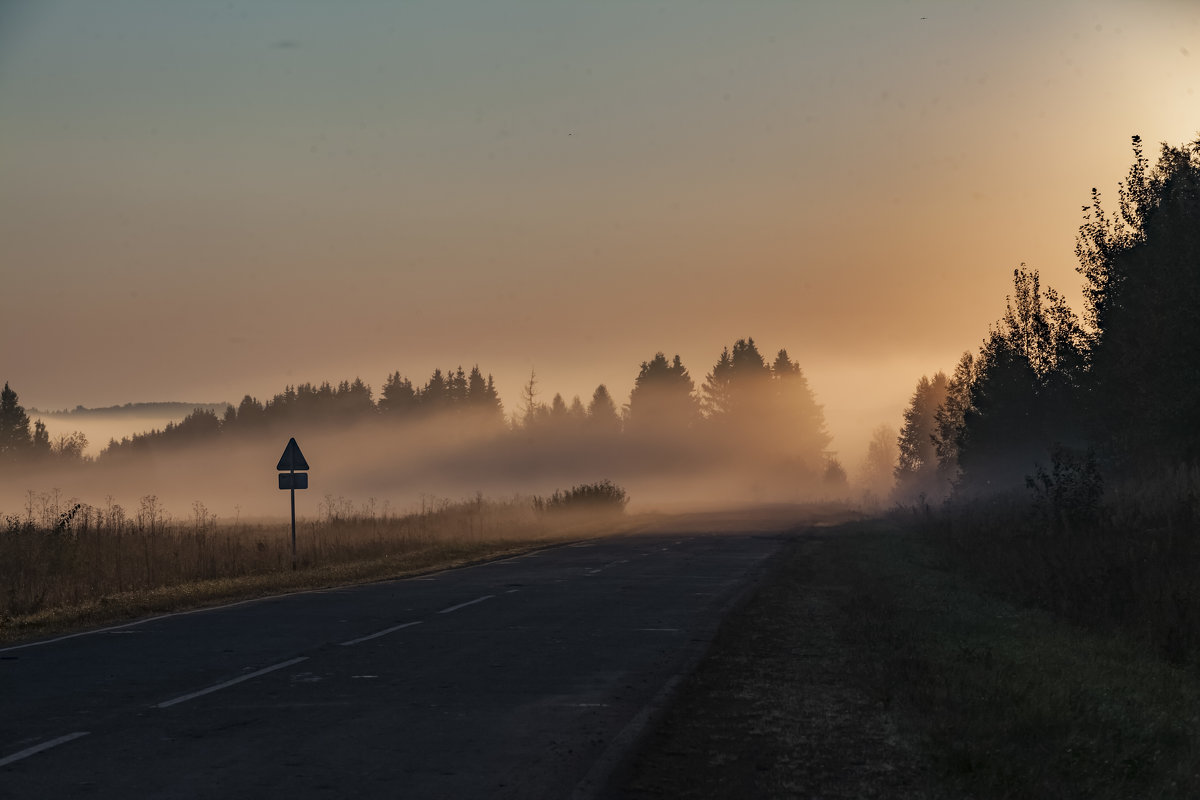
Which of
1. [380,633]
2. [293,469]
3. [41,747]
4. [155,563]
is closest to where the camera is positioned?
[41,747]

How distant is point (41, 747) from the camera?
8.05 m

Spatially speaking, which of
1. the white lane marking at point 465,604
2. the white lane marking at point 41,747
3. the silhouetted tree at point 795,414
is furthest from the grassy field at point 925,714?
the silhouetted tree at point 795,414

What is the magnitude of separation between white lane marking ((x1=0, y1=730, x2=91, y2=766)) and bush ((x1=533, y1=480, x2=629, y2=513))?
48.5 m

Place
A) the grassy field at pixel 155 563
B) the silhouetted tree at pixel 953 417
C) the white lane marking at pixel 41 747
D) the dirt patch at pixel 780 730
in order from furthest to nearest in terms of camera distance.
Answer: the silhouetted tree at pixel 953 417 < the grassy field at pixel 155 563 < the white lane marking at pixel 41 747 < the dirt patch at pixel 780 730

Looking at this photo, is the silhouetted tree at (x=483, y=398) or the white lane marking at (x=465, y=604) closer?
the white lane marking at (x=465, y=604)

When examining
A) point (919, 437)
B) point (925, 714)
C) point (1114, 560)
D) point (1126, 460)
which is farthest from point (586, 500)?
point (919, 437)

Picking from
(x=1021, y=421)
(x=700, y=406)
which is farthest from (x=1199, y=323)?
(x=700, y=406)

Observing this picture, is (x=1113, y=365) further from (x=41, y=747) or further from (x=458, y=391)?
(x=458, y=391)

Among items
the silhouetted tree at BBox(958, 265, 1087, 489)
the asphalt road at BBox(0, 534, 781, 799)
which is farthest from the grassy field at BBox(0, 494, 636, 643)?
the silhouetted tree at BBox(958, 265, 1087, 489)

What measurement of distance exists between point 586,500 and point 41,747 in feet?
173

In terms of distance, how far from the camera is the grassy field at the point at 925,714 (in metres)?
7.20

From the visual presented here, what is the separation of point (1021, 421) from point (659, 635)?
61.3m

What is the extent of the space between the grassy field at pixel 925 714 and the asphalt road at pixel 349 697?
65cm

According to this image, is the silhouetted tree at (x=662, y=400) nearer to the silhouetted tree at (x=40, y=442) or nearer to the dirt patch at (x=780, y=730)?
the silhouetted tree at (x=40, y=442)
